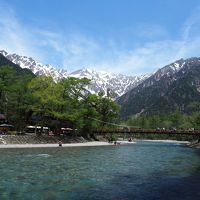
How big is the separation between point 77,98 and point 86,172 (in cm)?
7583

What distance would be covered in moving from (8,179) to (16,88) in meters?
74.9

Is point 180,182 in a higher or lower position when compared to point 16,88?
lower

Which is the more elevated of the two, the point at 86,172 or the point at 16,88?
the point at 16,88

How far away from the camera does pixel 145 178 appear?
31.9m

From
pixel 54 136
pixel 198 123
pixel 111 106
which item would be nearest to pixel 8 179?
pixel 54 136

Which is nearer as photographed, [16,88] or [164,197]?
[164,197]

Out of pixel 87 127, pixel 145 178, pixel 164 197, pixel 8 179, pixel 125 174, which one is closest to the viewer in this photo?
pixel 164 197

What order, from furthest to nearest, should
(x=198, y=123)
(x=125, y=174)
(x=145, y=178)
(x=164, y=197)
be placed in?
(x=198, y=123) → (x=125, y=174) → (x=145, y=178) → (x=164, y=197)

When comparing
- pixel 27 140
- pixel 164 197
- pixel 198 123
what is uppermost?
pixel 198 123

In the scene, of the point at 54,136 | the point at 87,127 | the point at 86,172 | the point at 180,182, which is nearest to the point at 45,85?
the point at 54,136

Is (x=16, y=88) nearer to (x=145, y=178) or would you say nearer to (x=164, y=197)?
(x=145, y=178)

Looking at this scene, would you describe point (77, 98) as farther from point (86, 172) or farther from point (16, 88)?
point (86, 172)

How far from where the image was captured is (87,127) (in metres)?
120

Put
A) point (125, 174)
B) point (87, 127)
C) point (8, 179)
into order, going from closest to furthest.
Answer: point (8, 179), point (125, 174), point (87, 127)
